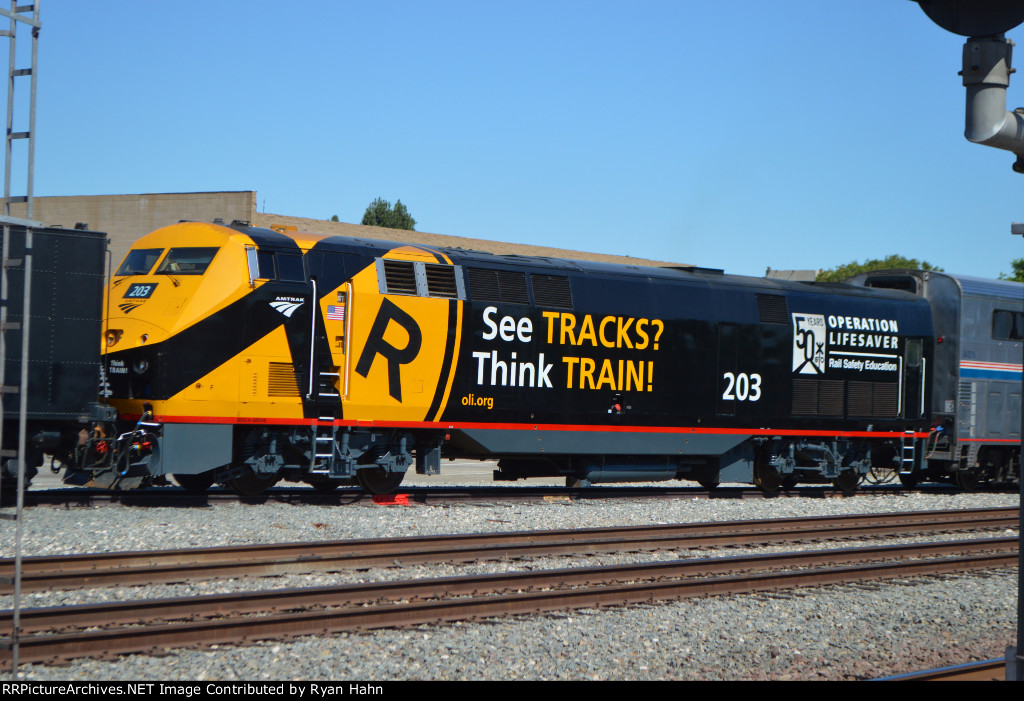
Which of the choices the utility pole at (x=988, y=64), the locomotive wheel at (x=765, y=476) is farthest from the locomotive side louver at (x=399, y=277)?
the utility pole at (x=988, y=64)

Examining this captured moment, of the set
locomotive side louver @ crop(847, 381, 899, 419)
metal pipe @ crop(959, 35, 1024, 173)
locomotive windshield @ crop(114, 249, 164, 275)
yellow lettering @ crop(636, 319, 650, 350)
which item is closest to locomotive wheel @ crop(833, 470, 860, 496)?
locomotive side louver @ crop(847, 381, 899, 419)

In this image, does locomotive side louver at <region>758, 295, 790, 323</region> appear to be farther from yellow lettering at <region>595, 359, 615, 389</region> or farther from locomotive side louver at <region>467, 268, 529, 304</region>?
locomotive side louver at <region>467, 268, 529, 304</region>

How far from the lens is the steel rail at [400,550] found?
31.2ft

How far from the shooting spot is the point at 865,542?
46.7 feet

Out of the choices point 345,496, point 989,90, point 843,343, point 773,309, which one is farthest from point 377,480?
point 989,90

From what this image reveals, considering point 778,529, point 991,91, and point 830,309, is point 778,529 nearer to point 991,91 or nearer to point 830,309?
point 830,309

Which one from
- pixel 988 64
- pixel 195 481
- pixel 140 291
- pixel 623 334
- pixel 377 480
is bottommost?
pixel 195 481

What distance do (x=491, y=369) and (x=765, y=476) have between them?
6553mm

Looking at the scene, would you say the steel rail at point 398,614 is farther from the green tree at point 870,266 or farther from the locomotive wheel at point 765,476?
the green tree at point 870,266

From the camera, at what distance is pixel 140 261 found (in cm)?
1462

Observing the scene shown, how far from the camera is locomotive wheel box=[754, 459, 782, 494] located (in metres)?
19.3

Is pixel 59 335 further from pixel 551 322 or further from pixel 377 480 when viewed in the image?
pixel 551 322

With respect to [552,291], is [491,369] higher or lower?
lower

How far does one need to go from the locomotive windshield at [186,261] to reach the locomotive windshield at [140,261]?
0.26m
